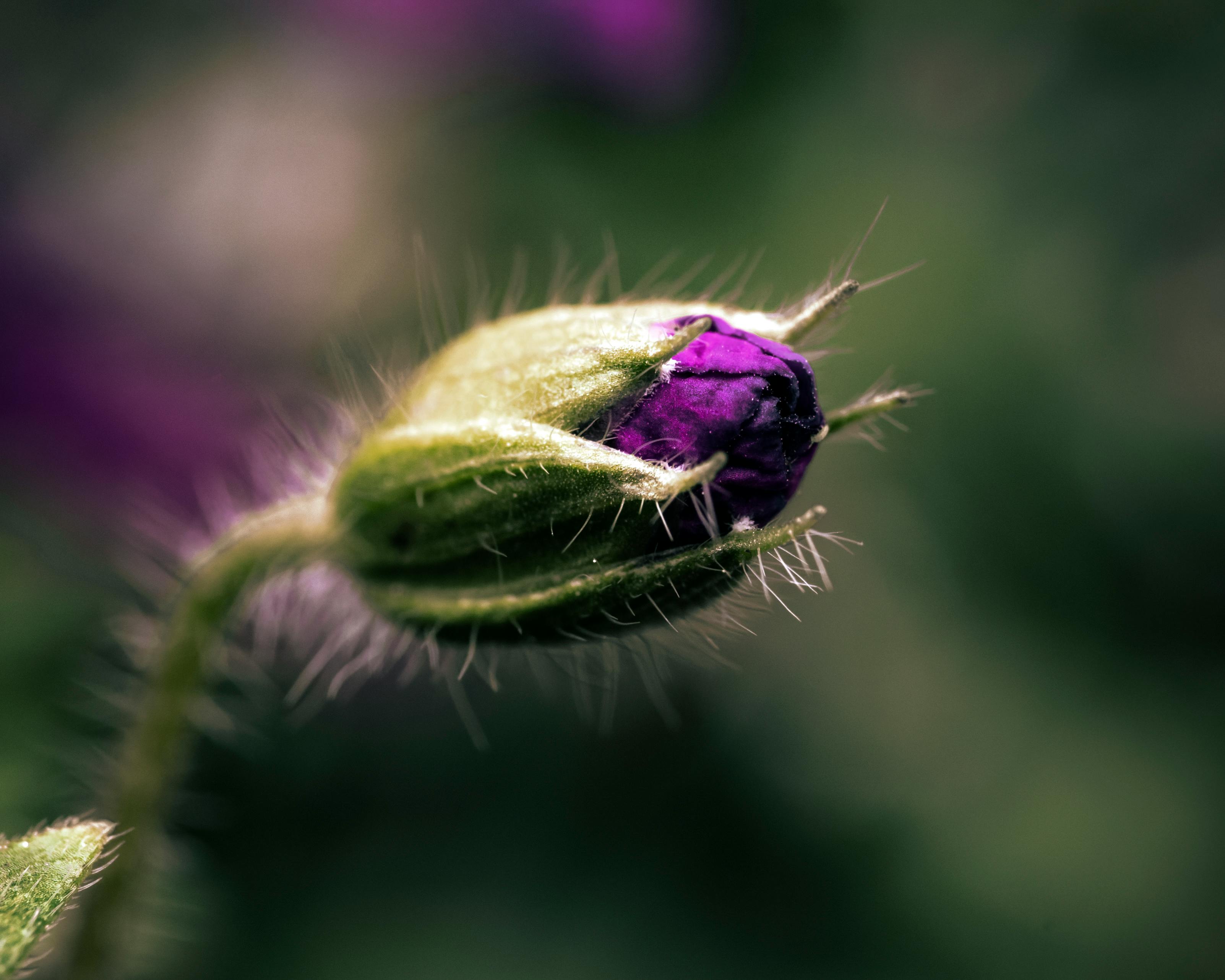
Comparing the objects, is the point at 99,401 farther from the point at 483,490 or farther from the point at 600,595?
the point at 600,595

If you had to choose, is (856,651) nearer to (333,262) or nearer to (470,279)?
(470,279)

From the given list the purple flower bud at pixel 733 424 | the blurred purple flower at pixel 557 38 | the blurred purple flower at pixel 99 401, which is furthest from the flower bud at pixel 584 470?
the blurred purple flower at pixel 557 38

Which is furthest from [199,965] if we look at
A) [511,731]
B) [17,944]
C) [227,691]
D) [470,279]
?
[470,279]

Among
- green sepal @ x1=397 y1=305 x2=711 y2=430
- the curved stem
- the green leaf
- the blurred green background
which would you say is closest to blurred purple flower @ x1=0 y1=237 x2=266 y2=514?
the blurred green background

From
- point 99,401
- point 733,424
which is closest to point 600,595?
point 733,424

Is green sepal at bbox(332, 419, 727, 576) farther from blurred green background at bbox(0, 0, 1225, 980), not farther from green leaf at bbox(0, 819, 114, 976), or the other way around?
blurred green background at bbox(0, 0, 1225, 980)
